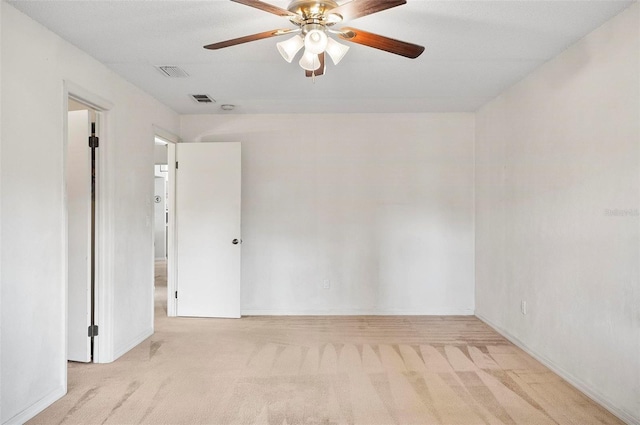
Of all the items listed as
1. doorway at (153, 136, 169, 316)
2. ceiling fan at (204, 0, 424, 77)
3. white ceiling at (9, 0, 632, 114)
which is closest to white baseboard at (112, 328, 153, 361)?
white ceiling at (9, 0, 632, 114)

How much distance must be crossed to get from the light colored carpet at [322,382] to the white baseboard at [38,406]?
4 centimetres

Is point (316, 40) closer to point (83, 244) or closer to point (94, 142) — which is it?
point (94, 142)

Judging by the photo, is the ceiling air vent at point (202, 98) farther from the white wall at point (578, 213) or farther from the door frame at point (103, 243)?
the white wall at point (578, 213)

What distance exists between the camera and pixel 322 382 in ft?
9.00

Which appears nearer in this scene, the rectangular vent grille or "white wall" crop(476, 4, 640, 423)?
"white wall" crop(476, 4, 640, 423)

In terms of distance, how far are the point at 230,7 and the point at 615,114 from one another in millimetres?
2368

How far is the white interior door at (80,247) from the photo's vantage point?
309 centimetres

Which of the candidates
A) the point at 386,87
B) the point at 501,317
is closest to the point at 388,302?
the point at 501,317

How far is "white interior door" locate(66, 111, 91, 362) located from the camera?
309 cm

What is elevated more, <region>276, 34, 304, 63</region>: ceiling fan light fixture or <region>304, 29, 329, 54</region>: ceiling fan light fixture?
→ <region>276, 34, 304, 63</region>: ceiling fan light fixture

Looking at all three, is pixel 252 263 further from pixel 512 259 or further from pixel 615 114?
pixel 615 114

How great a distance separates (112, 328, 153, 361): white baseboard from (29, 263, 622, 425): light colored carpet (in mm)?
73

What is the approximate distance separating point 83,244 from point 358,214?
2.79 meters

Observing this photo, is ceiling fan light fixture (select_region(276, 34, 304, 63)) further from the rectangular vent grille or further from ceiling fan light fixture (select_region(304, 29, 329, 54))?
the rectangular vent grille
